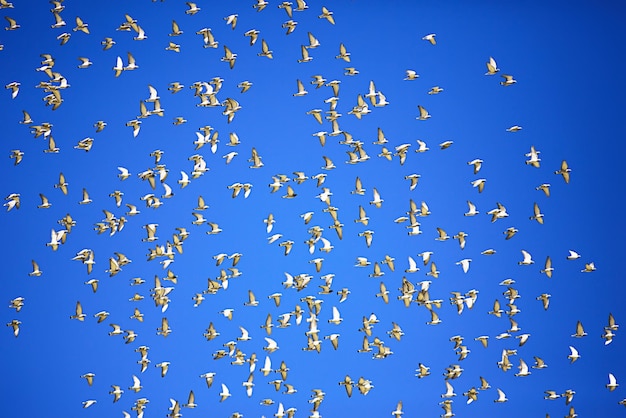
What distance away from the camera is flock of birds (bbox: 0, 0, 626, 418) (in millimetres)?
6035

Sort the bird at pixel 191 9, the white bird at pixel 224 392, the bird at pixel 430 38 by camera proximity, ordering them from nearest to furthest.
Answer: the white bird at pixel 224 392, the bird at pixel 191 9, the bird at pixel 430 38

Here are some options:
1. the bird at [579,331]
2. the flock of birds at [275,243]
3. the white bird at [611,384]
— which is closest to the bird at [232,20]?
the flock of birds at [275,243]

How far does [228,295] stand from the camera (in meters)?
6.12

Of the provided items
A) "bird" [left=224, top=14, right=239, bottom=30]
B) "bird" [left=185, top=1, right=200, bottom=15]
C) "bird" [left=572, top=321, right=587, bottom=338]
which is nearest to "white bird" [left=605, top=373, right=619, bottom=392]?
"bird" [left=572, top=321, right=587, bottom=338]

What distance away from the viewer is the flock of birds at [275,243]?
604cm

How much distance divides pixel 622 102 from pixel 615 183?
21.9 inches

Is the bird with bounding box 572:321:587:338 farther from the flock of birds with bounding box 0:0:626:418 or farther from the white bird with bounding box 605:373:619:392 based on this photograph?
the white bird with bounding box 605:373:619:392

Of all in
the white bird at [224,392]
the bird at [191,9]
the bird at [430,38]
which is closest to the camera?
the white bird at [224,392]

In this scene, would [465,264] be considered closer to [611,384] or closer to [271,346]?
[611,384]

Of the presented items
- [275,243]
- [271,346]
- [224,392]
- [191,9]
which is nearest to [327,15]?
[191,9]

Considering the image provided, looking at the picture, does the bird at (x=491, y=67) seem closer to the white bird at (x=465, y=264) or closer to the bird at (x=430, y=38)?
the bird at (x=430, y=38)

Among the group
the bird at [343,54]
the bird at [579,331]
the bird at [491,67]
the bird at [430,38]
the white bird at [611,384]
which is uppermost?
the bird at [430,38]

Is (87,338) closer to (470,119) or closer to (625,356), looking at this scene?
(470,119)

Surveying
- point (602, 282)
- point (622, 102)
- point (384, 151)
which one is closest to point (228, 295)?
point (384, 151)
